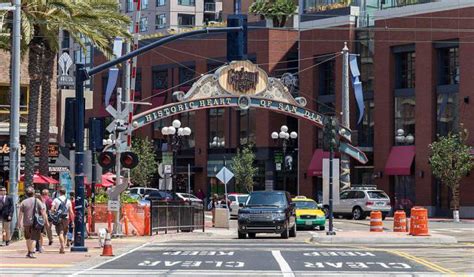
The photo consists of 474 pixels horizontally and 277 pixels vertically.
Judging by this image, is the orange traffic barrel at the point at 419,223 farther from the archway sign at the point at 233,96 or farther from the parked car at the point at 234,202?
the parked car at the point at 234,202

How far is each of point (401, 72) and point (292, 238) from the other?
3145cm

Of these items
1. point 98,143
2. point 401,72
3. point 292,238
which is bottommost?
point 292,238

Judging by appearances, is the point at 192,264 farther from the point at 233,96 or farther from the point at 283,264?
the point at 233,96

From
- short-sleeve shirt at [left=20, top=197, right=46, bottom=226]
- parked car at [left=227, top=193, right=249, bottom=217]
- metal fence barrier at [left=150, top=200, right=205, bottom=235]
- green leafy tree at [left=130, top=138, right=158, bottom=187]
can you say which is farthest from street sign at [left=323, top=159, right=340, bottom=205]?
green leafy tree at [left=130, top=138, right=158, bottom=187]

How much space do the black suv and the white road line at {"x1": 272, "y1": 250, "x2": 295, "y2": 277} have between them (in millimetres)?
7935

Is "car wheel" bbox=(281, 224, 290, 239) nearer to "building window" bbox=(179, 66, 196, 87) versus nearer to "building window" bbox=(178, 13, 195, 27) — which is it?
"building window" bbox=(179, 66, 196, 87)

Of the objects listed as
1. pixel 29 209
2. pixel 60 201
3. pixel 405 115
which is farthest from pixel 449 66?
pixel 29 209

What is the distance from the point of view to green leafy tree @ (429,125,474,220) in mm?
57938

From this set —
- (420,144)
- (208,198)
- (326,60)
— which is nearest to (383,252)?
(420,144)

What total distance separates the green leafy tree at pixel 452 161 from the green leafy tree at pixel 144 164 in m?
25.9

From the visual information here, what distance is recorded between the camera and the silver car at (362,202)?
5659cm

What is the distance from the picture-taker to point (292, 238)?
39.0 meters

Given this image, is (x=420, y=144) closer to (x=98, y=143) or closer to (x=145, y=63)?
(x=145, y=63)

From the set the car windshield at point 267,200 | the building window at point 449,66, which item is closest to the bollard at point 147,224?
the car windshield at point 267,200
